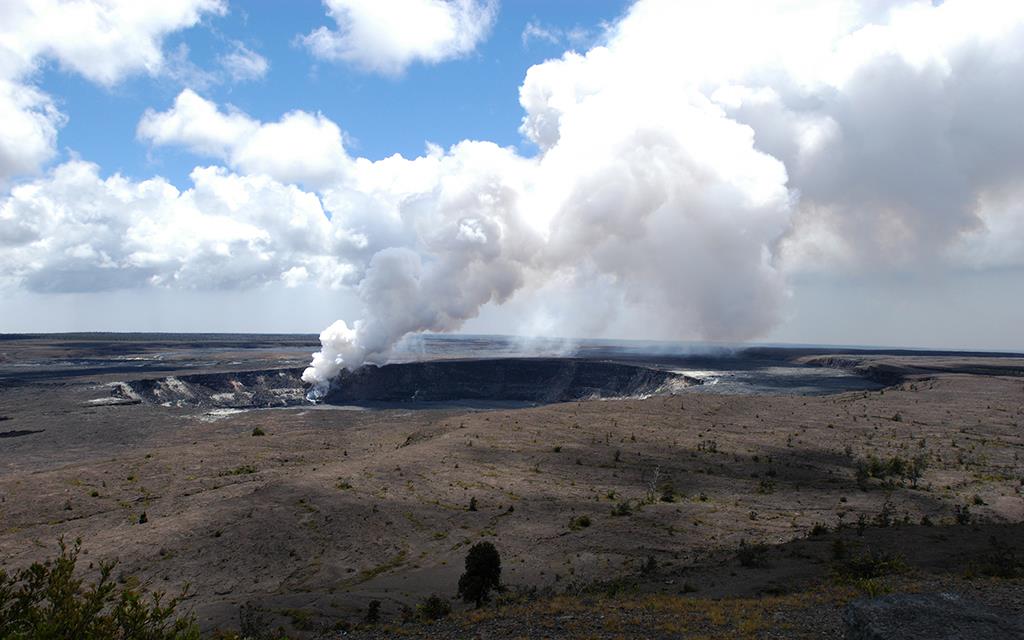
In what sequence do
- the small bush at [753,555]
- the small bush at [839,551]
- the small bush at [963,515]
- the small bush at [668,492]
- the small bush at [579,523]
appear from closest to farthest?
1. the small bush at [753,555]
2. the small bush at [839,551]
3. the small bush at [963,515]
4. the small bush at [579,523]
5. the small bush at [668,492]

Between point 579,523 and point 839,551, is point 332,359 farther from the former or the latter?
point 839,551

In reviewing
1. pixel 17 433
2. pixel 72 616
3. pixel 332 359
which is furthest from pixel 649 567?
pixel 332 359

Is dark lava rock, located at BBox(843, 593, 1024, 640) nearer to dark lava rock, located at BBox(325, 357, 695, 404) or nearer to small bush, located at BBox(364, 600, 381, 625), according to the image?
small bush, located at BBox(364, 600, 381, 625)

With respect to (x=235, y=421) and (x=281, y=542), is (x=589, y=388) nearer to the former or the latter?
(x=235, y=421)

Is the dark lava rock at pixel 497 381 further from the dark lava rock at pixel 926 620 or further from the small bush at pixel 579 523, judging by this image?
the dark lava rock at pixel 926 620

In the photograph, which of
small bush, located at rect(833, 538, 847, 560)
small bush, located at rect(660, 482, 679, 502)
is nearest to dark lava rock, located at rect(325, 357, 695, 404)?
small bush, located at rect(660, 482, 679, 502)

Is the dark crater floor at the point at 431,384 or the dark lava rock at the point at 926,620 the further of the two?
the dark crater floor at the point at 431,384

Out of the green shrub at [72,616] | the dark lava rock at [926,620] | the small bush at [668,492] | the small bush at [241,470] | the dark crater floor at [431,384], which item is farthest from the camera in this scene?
the dark crater floor at [431,384]

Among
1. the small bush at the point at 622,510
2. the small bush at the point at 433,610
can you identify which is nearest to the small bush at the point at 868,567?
the small bush at the point at 622,510
